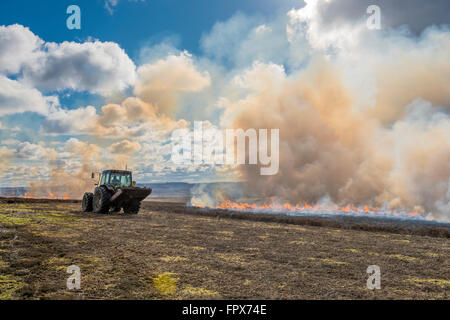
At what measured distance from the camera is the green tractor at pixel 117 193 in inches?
997

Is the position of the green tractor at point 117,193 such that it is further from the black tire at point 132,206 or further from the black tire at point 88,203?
the black tire at point 88,203

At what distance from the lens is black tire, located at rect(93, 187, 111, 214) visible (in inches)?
1006

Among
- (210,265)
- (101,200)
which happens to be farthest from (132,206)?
(210,265)

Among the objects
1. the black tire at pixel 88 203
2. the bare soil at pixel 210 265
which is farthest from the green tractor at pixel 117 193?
the bare soil at pixel 210 265

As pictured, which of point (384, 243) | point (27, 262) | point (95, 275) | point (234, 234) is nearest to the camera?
point (95, 275)

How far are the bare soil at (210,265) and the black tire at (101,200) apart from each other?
28.5 ft

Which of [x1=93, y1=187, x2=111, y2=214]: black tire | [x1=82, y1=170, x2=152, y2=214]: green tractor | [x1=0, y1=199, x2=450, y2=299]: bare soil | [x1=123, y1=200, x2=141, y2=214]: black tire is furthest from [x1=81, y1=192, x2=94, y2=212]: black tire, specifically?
[x1=0, y1=199, x2=450, y2=299]: bare soil

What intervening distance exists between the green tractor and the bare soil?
333 inches
